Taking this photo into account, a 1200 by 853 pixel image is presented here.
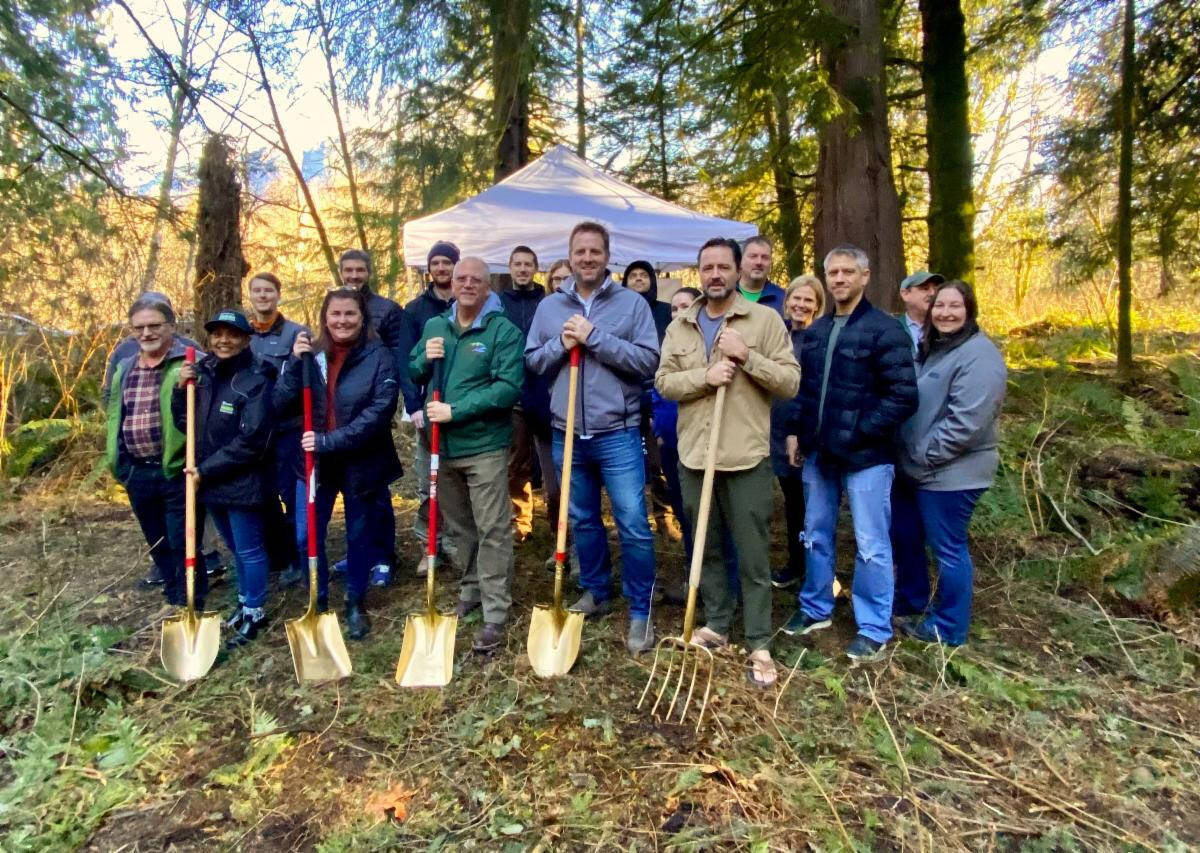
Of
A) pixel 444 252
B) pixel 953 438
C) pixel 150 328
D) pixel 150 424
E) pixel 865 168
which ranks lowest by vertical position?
pixel 953 438

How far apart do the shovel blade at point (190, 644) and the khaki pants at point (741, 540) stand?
245cm

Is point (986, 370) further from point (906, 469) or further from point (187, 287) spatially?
point (187, 287)

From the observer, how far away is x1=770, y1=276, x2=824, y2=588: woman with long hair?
12.9ft

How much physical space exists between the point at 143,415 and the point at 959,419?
423cm

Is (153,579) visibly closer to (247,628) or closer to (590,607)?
(247,628)

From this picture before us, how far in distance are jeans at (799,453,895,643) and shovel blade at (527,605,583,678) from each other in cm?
130

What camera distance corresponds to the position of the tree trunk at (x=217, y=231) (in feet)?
24.4

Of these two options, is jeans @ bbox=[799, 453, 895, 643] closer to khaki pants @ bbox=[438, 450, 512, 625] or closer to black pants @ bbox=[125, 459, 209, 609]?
khaki pants @ bbox=[438, 450, 512, 625]

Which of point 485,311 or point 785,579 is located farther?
point 785,579

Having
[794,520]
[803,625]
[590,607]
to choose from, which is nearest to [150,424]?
[590,607]

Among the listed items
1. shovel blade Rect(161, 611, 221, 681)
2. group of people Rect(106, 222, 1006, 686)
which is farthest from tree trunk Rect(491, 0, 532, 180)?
shovel blade Rect(161, 611, 221, 681)

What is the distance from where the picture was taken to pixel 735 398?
10.4ft

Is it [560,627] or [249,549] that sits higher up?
[249,549]

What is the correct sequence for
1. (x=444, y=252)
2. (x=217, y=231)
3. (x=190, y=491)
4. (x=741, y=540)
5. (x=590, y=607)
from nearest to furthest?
(x=741, y=540)
(x=190, y=491)
(x=590, y=607)
(x=444, y=252)
(x=217, y=231)
